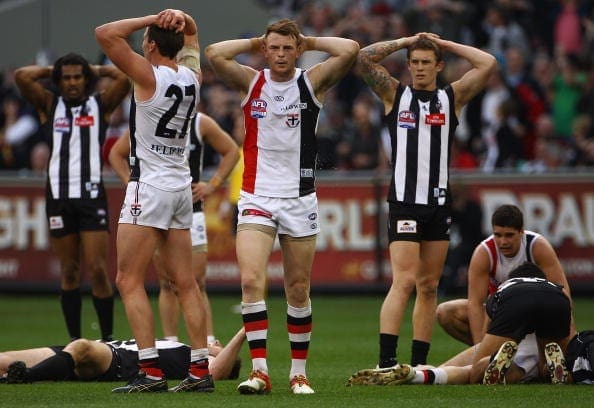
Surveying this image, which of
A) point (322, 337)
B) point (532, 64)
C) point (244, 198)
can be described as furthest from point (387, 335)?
point (532, 64)

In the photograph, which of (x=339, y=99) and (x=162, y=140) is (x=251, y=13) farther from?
(x=162, y=140)

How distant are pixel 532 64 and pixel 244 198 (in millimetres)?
12753

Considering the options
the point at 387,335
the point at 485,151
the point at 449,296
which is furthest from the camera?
the point at 485,151

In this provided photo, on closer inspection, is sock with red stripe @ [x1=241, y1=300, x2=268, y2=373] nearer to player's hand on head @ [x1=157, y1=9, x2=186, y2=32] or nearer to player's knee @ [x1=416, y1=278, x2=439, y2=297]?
player's knee @ [x1=416, y1=278, x2=439, y2=297]

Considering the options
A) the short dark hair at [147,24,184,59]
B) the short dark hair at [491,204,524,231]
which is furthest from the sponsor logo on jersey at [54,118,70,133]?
the short dark hair at [491,204,524,231]

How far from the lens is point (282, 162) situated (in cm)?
953

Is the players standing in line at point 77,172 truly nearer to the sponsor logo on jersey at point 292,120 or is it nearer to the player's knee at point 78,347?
the player's knee at point 78,347

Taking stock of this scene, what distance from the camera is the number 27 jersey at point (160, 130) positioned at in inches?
367

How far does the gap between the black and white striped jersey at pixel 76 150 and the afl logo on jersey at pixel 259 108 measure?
3.45 m

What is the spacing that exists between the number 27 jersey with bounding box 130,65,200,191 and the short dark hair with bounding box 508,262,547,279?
2.63 meters

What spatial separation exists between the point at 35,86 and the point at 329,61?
401 cm

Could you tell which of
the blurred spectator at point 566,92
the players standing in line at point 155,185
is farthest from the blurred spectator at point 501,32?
the players standing in line at point 155,185

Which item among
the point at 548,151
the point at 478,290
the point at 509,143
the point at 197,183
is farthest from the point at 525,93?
the point at 478,290

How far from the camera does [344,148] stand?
810 inches
